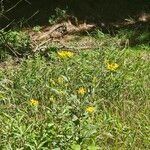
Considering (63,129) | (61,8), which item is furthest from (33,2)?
(63,129)

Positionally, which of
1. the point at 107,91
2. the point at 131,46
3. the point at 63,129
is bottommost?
the point at 131,46

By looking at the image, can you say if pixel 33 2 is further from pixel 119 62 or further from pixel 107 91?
pixel 107 91

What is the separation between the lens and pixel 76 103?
4270mm

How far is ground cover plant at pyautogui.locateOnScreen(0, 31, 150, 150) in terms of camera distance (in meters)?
4.15

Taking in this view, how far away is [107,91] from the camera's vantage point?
218 inches

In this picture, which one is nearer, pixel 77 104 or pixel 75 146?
pixel 75 146

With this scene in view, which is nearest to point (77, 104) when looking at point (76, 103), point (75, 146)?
point (76, 103)

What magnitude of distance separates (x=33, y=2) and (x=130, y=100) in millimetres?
4847

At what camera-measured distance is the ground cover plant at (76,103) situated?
163 inches

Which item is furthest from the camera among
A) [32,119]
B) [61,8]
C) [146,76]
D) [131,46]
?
[61,8]

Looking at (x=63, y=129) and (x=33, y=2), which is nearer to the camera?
(x=63, y=129)

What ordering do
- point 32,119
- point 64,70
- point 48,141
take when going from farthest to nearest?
point 64,70, point 32,119, point 48,141

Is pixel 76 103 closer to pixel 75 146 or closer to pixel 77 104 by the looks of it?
pixel 77 104

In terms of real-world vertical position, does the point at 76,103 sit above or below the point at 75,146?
above
